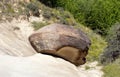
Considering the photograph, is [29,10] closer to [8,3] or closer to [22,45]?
[8,3]

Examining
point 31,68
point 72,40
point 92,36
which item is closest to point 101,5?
point 92,36

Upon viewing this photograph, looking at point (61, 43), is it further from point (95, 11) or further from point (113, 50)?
point (95, 11)

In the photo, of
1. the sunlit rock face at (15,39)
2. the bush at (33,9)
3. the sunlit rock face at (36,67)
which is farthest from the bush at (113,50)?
the bush at (33,9)

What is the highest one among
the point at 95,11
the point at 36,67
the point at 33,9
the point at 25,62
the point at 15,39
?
the point at 95,11

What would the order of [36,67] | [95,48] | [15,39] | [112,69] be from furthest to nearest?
1. [95,48]
2. [15,39]
3. [112,69]
4. [36,67]

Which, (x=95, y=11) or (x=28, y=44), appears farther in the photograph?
(x=95, y=11)

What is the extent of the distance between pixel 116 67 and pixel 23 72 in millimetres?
6125

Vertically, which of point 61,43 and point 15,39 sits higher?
point 15,39

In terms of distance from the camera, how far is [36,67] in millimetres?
16469

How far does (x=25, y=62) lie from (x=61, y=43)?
3.60 metres

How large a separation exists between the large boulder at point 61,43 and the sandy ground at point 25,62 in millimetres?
574

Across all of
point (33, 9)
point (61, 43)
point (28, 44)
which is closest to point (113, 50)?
point (61, 43)

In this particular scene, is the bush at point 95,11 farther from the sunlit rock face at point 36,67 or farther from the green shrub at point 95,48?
the sunlit rock face at point 36,67

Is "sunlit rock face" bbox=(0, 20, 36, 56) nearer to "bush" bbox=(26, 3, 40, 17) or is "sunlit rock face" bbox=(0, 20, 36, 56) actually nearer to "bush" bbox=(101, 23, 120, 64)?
"bush" bbox=(26, 3, 40, 17)
